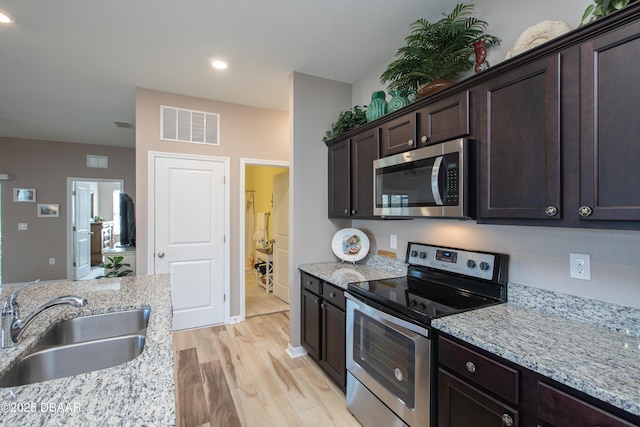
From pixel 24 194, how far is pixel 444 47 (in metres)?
7.23

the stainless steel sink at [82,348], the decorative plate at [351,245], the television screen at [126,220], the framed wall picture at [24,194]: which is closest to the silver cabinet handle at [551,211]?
the decorative plate at [351,245]

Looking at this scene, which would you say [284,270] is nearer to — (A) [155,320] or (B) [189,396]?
(B) [189,396]

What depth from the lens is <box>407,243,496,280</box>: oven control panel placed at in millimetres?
1772

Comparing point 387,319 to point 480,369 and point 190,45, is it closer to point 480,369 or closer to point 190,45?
point 480,369

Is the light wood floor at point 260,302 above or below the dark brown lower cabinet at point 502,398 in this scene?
below

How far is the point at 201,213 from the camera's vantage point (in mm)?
3617

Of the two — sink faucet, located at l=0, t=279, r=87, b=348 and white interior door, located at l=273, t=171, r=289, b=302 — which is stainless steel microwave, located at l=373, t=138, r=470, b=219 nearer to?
sink faucet, located at l=0, t=279, r=87, b=348

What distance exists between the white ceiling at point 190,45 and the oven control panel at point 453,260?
1671 mm

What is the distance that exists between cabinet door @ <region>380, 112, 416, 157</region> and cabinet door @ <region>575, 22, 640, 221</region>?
2.97 ft

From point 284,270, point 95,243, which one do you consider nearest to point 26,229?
point 95,243

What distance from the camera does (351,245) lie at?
286 cm

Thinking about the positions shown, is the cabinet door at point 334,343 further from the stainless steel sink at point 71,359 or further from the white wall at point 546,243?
the stainless steel sink at point 71,359

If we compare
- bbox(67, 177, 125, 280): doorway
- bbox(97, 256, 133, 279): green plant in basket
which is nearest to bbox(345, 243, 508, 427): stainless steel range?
bbox(97, 256, 133, 279): green plant in basket

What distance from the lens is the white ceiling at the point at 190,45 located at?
2.04 meters
